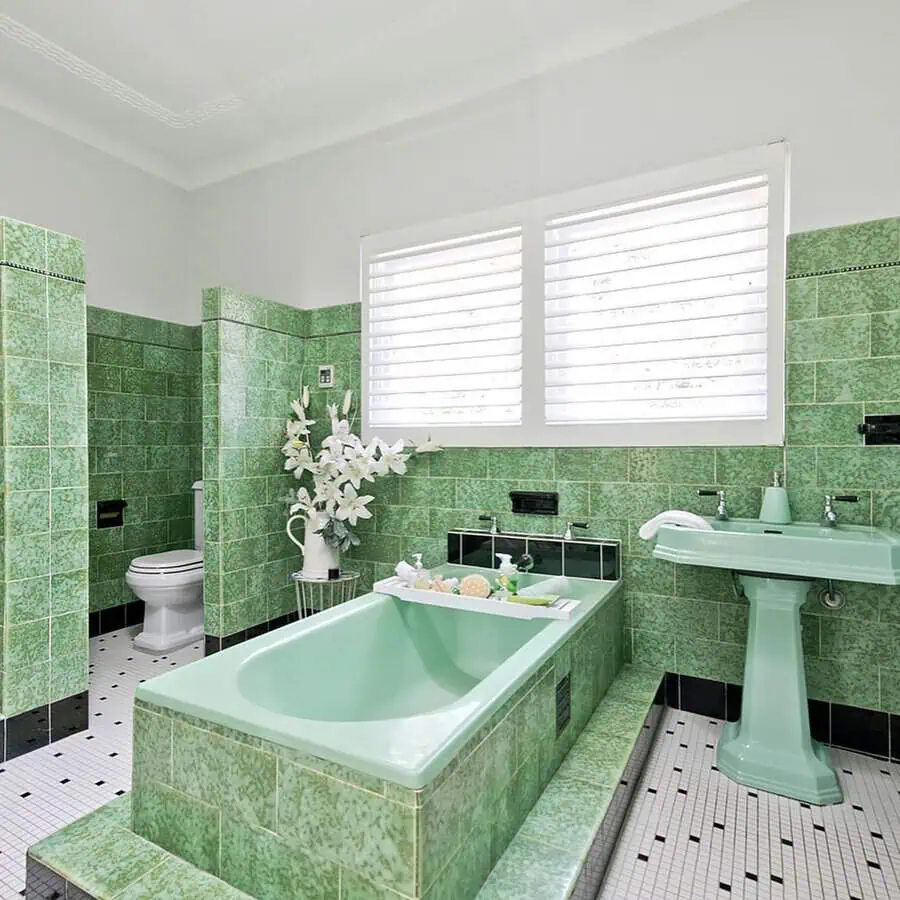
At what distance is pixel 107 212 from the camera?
11.7 ft

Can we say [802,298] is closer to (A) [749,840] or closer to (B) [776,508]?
(B) [776,508]

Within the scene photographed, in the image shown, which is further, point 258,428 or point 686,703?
point 258,428

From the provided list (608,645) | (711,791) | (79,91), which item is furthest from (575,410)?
(79,91)

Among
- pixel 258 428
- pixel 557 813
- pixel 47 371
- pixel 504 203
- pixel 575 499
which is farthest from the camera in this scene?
pixel 258 428

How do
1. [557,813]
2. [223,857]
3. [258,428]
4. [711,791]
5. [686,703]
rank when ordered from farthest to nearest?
[258,428] < [686,703] < [711,791] < [557,813] < [223,857]

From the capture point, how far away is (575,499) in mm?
2723

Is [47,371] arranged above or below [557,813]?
above

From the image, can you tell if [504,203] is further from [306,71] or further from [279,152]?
[279,152]

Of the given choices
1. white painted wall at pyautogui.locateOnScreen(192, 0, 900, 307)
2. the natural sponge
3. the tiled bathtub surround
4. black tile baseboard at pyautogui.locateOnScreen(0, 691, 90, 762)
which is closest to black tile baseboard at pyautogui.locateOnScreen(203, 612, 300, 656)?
black tile baseboard at pyautogui.locateOnScreen(0, 691, 90, 762)

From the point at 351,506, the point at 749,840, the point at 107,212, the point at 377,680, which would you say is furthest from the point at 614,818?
the point at 107,212

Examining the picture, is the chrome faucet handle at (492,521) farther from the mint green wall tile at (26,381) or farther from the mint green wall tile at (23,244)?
the mint green wall tile at (23,244)

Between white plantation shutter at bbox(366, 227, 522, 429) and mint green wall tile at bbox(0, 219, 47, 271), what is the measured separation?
152 centimetres

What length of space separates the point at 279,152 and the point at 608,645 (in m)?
3.36

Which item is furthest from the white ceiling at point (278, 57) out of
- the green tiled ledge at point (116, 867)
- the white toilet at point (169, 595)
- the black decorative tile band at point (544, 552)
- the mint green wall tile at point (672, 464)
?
the green tiled ledge at point (116, 867)
